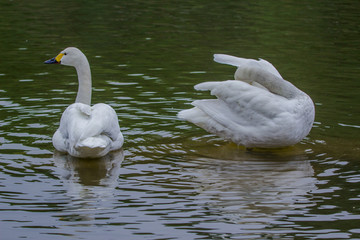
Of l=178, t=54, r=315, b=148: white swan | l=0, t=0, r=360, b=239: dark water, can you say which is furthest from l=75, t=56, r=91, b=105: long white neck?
l=178, t=54, r=315, b=148: white swan

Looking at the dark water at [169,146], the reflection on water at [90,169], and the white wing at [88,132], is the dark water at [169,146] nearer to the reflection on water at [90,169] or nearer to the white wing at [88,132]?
the reflection on water at [90,169]

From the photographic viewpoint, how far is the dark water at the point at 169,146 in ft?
21.4

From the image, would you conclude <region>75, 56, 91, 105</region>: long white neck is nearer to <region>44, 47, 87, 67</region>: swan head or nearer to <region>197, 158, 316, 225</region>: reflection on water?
<region>44, 47, 87, 67</region>: swan head

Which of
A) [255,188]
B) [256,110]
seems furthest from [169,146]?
[255,188]

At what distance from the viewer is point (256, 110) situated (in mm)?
8758

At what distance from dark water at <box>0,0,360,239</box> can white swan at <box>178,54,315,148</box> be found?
0.30 metres

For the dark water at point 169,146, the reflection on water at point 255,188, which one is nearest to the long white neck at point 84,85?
the dark water at point 169,146

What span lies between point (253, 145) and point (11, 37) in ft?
29.4

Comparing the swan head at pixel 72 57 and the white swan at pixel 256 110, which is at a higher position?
the swan head at pixel 72 57

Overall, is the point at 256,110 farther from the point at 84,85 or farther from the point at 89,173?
the point at 84,85

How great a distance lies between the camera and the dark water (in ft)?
21.4

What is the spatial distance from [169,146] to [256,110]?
1.21m

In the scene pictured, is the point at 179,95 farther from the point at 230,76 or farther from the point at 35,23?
the point at 35,23

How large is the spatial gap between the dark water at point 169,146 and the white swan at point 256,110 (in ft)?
0.99
